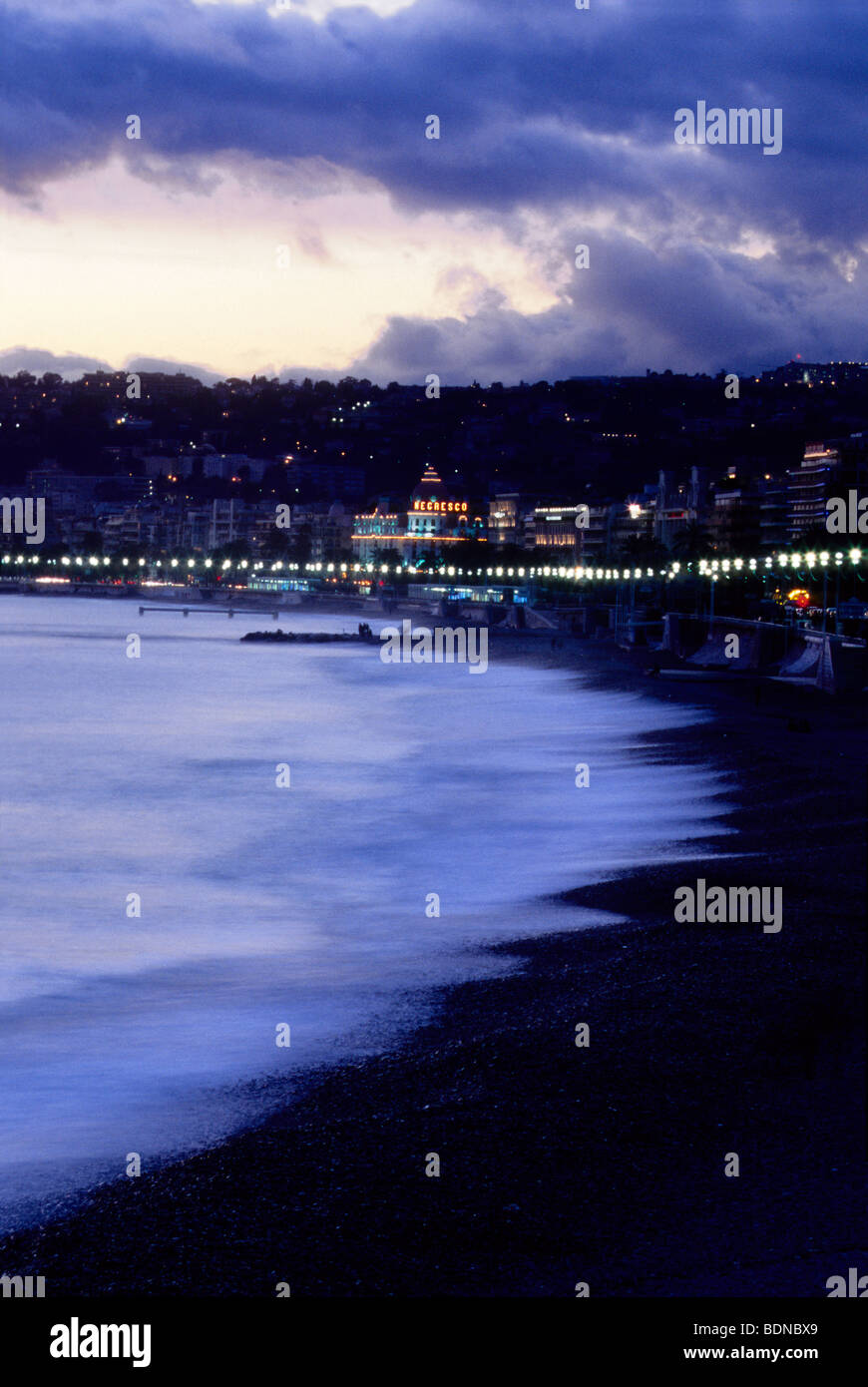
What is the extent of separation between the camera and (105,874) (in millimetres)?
20016

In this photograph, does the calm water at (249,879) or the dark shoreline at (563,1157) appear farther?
the calm water at (249,879)

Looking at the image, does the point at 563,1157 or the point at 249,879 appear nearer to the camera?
the point at 563,1157

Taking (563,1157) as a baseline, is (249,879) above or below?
below

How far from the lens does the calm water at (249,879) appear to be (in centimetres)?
1005

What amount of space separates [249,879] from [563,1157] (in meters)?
12.1

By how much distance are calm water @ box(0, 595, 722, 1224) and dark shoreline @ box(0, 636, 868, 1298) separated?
0.75 metres

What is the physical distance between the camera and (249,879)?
63.4 ft

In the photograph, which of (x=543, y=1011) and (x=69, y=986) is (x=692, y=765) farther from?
(x=543, y=1011)

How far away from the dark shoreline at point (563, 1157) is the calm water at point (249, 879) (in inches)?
29.6

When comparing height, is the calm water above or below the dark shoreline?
below

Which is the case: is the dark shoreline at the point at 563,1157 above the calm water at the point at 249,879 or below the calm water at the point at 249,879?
above

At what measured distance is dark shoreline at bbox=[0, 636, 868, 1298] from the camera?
6.46 metres
